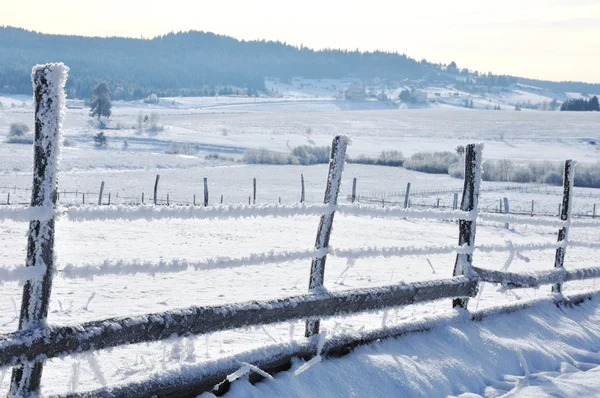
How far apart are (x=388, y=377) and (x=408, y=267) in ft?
Answer: 22.5

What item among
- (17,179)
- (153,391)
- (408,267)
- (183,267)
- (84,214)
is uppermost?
(84,214)

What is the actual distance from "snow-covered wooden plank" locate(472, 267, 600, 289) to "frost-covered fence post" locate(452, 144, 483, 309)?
140 millimetres

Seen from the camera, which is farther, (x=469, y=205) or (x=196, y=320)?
(x=469, y=205)

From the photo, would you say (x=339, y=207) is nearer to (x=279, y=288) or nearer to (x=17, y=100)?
(x=279, y=288)

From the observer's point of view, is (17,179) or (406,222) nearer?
(406,222)

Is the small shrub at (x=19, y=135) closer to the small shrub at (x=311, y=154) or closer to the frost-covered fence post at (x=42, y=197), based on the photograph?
the small shrub at (x=311, y=154)

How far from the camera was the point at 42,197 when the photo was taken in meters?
3.31

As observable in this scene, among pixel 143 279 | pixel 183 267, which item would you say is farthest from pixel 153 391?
pixel 143 279

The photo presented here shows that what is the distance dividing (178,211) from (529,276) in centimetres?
423

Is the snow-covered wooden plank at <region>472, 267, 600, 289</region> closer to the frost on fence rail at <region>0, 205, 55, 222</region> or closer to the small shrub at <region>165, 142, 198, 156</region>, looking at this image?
the frost on fence rail at <region>0, 205, 55, 222</region>

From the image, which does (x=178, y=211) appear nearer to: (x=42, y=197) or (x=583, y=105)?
(x=42, y=197)

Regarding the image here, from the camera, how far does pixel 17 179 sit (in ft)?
131

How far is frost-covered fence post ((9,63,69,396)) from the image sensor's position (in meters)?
3.29

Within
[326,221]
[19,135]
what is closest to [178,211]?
[326,221]
